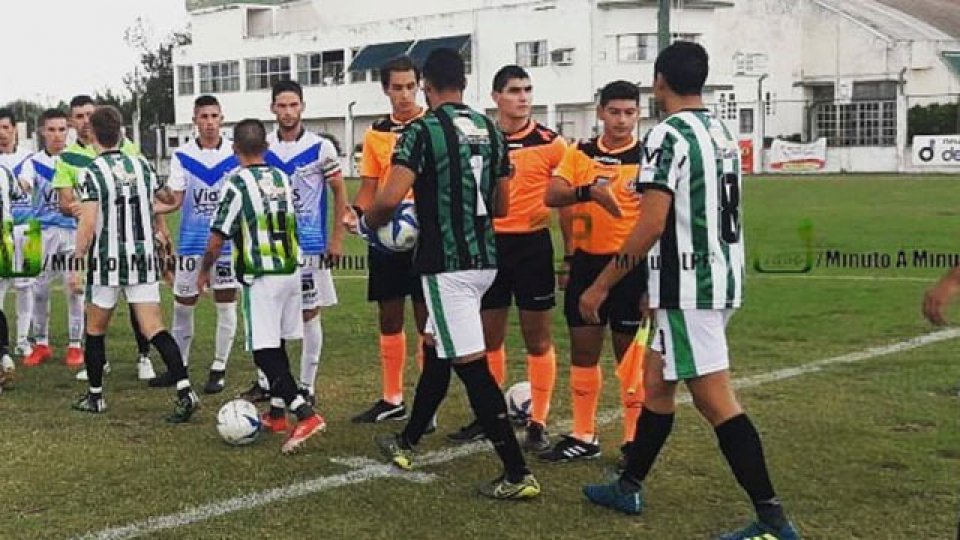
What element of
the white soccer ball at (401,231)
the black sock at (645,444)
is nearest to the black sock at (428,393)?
the white soccer ball at (401,231)

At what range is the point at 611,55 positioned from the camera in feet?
201

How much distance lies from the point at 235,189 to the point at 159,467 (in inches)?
68.3

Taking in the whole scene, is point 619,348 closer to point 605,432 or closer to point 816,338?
point 605,432

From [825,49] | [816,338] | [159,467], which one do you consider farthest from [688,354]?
[825,49]

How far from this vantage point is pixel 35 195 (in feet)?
35.4

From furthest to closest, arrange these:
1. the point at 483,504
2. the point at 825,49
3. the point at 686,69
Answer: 1. the point at 825,49
2. the point at 483,504
3. the point at 686,69

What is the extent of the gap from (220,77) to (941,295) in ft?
267

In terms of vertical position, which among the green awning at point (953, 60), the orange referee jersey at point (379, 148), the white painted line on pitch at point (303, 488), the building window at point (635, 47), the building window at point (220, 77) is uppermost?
the building window at point (220, 77)

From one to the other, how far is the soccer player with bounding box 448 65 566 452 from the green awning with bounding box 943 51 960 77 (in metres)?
60.5

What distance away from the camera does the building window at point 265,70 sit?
7812 centimetres

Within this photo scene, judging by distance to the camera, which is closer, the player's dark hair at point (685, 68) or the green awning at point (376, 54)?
the player's dark hair at point (685, 68)

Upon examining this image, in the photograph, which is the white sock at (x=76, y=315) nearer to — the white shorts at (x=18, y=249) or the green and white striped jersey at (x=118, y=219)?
the white shorts at (x=18, y=249)

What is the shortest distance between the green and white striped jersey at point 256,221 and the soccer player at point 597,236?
1704mm

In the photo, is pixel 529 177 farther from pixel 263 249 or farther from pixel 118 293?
pixel 118 293
